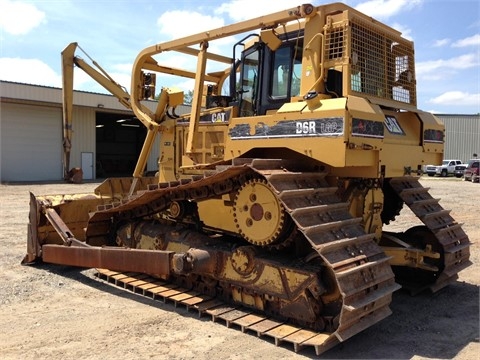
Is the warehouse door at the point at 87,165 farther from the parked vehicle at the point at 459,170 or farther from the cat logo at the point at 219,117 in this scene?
the parked vehicle at the point at 459,170

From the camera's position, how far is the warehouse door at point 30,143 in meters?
25.2

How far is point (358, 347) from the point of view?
4609 mm

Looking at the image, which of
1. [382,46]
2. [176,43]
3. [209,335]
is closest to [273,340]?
[209,335]

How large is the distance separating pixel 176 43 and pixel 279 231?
353cm

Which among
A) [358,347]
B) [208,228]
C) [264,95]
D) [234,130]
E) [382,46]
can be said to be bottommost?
[358,347]

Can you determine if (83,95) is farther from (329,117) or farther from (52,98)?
(329,117)

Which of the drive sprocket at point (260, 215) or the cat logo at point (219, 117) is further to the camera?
the cat logo at point (219, 117)

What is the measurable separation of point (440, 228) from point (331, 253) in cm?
261

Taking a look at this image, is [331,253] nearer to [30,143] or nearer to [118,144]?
[30,143]

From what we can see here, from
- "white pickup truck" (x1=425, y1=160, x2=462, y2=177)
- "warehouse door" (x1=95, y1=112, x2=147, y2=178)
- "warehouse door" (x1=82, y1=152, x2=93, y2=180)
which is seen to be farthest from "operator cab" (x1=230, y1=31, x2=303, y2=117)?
"white pickup truck" (x1=425, y1=160, x2=462, y2=177)

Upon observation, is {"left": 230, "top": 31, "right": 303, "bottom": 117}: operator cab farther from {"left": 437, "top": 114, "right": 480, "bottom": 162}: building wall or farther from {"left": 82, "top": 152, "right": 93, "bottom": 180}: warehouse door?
{"left": 437, "top": 114, "right": 480, "bottom": 162}: building wall

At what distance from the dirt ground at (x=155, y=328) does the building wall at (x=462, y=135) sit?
4592 cm

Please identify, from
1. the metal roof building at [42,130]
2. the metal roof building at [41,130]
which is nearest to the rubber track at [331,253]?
the metal roof building at [42,130]

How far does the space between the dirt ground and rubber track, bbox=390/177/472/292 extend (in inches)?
14.6
